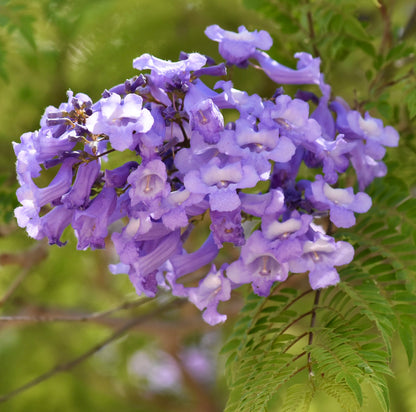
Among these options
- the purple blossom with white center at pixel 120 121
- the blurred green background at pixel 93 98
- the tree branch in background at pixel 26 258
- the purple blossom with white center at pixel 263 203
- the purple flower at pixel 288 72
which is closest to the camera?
the purple blossom with white center at pixel 120 121

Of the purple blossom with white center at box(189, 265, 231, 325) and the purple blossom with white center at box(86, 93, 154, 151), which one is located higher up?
the purple blossom with white center at box(86, 93, 154, 151)

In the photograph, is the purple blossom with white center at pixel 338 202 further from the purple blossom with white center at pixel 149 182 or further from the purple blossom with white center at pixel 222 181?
the purple blossom with white center at pixel 149 182

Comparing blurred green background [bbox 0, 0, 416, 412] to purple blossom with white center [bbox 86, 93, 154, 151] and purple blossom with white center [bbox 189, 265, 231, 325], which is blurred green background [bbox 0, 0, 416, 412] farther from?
purple blossom with white center [bbox 86, 93, 154, 151]

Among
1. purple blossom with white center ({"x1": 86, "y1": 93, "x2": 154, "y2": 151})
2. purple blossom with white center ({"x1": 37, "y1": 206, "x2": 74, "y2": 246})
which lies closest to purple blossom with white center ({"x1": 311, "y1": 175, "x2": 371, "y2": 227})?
purple blossom with white center ({"x1": 86, "y1": 93, "x2": 154, "y2": 151})

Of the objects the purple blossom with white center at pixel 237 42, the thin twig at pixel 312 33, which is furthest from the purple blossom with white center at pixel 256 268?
the thin twig at pixel 312 33

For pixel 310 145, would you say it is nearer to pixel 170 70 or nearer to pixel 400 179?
pixel 170 70

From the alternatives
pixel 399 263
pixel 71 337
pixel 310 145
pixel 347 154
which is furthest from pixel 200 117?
pixel 71 337

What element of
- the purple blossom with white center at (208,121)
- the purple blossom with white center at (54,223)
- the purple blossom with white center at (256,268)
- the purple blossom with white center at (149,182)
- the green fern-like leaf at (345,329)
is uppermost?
the purple blossom with white center at (208,121)

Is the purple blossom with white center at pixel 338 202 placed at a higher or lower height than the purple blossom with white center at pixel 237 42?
lower
